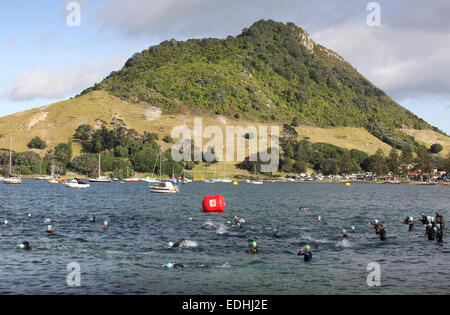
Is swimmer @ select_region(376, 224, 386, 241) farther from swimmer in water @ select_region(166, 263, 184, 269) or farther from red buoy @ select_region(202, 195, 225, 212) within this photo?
red buoy @ select_region(202, 195, 225, 212)

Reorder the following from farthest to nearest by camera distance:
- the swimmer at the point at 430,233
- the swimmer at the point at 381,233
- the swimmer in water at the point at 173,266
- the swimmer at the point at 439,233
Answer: the swimmer at the point at 381,233, the swimmer at the point at 430,233, the swimmer at the point at 439,233, the swimmer in water at the point at 173,266

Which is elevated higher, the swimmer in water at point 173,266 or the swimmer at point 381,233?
the swimmer at point 381,233

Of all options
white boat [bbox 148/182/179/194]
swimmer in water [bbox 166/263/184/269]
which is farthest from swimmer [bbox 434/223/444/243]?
white boat [bbox 148/182/179/194]

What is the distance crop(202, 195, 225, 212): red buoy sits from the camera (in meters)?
67.0

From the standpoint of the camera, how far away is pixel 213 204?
6744 cm

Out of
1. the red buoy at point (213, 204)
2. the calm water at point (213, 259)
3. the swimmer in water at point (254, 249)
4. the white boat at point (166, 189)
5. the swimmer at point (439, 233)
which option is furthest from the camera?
the white boat at point (166, 189)

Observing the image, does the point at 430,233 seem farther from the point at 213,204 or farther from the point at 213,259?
the point at 213,204

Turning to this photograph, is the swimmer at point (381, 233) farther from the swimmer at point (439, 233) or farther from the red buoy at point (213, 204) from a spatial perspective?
the red buoy at point (213, 204)

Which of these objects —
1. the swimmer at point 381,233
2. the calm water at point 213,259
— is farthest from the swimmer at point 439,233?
the swimmer at point 381,233

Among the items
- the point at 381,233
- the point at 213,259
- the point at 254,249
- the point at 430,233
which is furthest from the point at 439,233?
the point at 213,259

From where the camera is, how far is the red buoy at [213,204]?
67000mm
